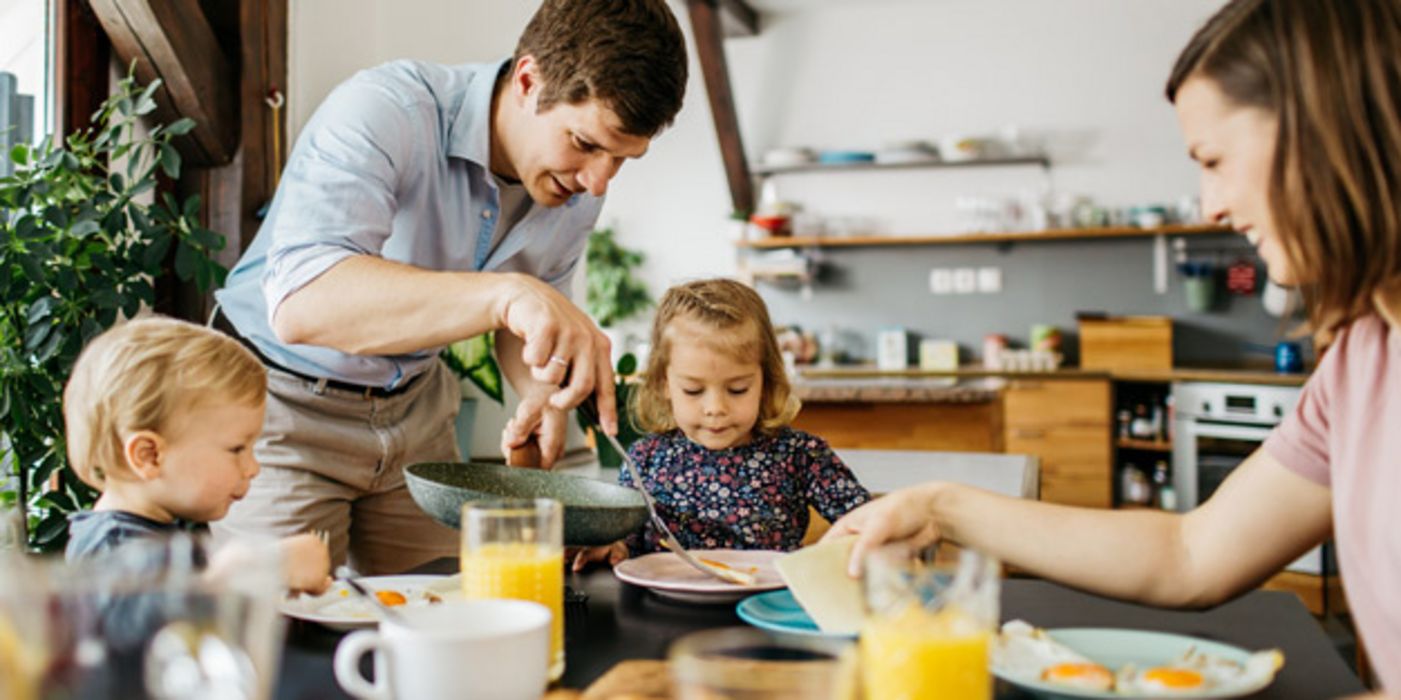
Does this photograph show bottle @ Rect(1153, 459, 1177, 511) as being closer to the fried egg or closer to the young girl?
the young girl

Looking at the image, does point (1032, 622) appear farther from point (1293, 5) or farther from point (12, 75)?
point (12, 75)

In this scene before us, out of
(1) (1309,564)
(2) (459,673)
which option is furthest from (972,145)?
(2) (459,673)

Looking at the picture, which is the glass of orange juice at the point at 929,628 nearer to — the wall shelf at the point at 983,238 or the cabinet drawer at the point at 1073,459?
the cabinet drawer at the point at 1073,459

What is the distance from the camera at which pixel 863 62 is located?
6660 mm

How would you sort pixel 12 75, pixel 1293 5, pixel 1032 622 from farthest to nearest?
pixel 12 75 < pixel 1032 622 < pixel 1293 5

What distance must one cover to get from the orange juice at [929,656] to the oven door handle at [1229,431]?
15.8 feet

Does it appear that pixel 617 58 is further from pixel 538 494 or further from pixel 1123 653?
pixel 1123 653

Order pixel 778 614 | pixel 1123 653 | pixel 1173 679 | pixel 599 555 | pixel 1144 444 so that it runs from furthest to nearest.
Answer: pixel 1144 444, pixel 599 555, pixel 778 614, pixel 1123 653, pixel 1173 679

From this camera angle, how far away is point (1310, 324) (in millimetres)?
1058

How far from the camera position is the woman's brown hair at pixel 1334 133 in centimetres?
94

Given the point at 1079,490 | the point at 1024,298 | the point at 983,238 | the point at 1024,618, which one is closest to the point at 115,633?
the point at 1024,618

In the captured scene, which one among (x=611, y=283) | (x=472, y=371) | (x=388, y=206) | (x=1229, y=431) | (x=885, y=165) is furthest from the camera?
(x=611, y=283)

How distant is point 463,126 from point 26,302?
89 cm

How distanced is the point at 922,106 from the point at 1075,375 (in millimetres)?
1957
